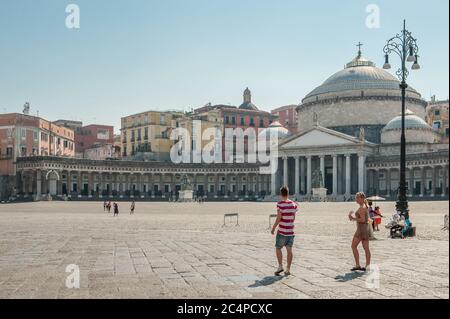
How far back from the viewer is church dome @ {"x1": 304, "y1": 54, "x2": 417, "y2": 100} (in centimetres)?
9606

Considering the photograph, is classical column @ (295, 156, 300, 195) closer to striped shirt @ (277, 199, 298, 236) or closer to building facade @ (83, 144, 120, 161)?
building facade @ (83, 144, 120, 161)

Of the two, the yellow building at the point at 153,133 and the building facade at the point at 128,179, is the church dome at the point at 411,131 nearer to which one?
the building facade at the point at 128,179

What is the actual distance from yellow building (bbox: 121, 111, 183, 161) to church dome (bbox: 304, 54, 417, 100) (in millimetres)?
27591

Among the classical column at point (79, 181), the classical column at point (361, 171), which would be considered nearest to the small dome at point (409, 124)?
the classical column at point (361, 171)

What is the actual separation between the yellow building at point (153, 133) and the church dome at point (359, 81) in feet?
90.5

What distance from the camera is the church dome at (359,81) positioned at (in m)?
96.1

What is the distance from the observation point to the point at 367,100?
310 ft

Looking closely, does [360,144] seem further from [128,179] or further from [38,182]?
[38,182]

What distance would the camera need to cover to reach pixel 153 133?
101562 mm

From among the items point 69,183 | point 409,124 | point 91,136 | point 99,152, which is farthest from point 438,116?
point 69,183

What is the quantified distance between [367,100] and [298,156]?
17.9 metres

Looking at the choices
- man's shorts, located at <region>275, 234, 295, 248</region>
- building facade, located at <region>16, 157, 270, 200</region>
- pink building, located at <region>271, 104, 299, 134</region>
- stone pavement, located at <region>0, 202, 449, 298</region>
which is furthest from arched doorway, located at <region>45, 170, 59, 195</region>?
man's shorts, located at <region>275, 234, 295, 248</region>

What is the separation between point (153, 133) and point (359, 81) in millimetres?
39586
